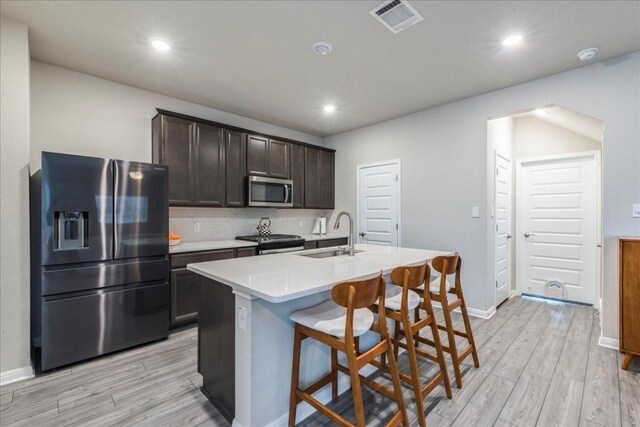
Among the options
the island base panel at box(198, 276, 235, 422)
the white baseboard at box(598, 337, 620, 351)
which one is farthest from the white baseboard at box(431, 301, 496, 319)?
the island base panel at box(198, 276, 235, 422)

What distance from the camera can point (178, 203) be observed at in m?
3.44

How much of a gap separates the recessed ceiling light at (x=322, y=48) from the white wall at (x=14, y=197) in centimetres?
227

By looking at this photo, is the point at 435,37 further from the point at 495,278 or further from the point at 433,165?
the point at 495,278

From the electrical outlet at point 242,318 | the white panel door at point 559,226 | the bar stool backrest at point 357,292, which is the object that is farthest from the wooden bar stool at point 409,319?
the white panel door at point 559,226

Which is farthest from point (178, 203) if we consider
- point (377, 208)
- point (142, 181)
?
point (377, 208)

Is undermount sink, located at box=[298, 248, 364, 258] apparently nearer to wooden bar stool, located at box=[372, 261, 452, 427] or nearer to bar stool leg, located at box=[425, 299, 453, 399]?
wooden bar stool, located at box=[372, 261, 452, 427]

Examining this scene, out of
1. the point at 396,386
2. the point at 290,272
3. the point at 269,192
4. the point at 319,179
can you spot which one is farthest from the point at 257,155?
the point at 396,386

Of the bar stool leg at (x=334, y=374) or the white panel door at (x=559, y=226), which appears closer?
the bar stool leg at (x=334, y=374)

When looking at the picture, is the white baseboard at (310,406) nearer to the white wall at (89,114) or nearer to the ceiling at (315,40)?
the ceiling at (315,40)

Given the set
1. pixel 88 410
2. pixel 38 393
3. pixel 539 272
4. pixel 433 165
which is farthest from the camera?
pixel 539 272

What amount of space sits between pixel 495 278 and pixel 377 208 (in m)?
1.88

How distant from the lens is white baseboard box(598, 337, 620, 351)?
8.95ft

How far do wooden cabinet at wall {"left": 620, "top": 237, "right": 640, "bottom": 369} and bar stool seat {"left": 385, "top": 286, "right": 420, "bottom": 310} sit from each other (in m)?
1.84

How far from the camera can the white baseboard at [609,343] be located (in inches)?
107
